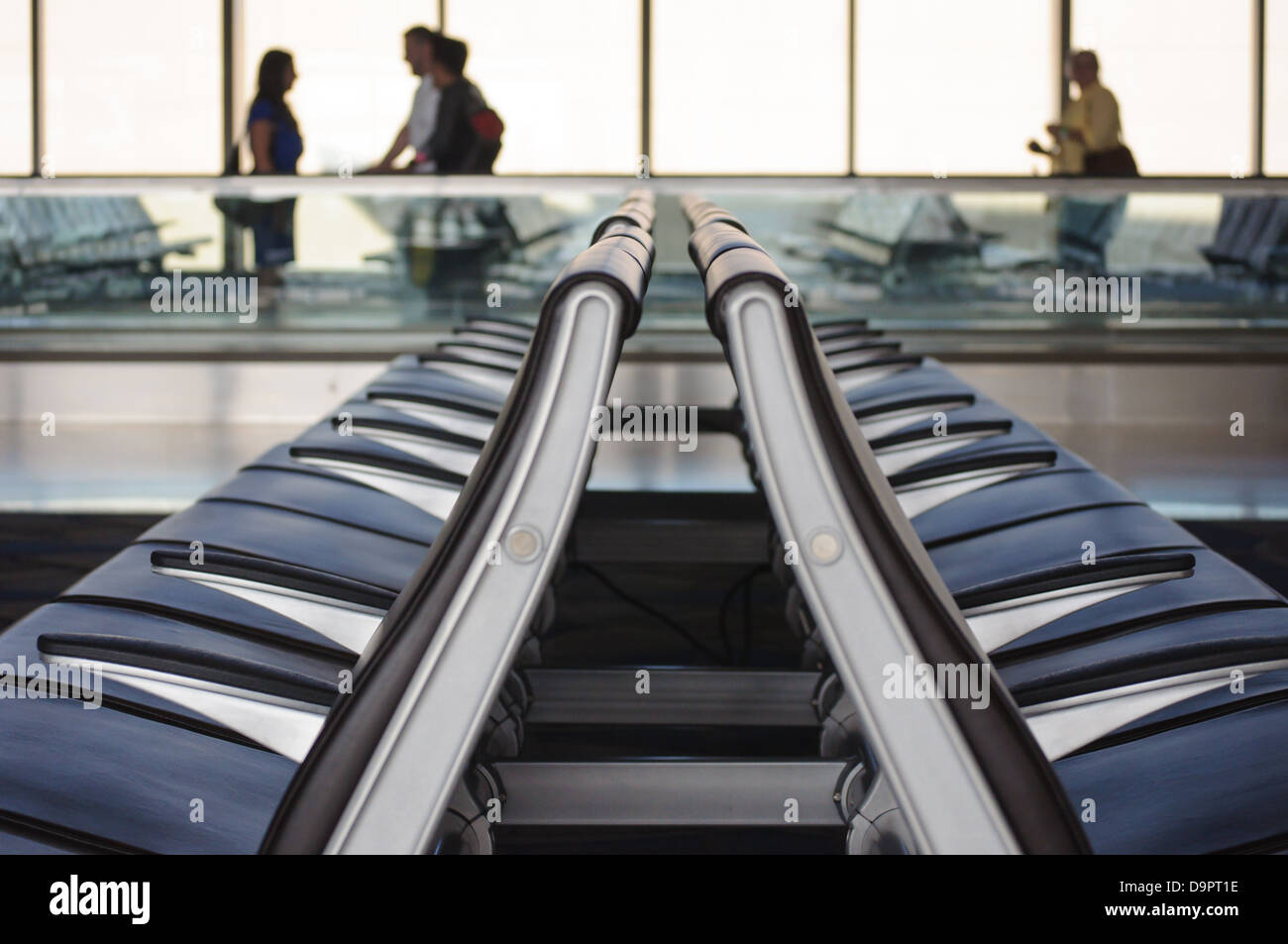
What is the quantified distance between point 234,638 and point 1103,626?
86cm

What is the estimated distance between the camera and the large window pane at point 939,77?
29.5ft

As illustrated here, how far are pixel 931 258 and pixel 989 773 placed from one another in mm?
4942

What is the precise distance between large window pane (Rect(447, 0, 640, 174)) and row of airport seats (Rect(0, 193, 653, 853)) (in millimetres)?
7118

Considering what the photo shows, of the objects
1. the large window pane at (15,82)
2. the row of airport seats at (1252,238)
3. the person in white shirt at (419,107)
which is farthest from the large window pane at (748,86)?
the large window pane at (15,82)

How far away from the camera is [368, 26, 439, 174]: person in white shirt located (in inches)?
239

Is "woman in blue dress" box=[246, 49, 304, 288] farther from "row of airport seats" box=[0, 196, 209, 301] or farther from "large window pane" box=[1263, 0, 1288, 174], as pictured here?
"large window pane" box=[1263, 0, 1288, 174]

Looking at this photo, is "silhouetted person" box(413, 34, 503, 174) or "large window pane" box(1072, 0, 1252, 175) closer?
"silhouetted person" box(413, 34, 503, 174)

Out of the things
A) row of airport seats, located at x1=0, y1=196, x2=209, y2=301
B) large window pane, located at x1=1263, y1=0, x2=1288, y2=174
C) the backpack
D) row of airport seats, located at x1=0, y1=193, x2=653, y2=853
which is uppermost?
large window pane, located at x1=1263, y1=0, x2=1288, y2=174

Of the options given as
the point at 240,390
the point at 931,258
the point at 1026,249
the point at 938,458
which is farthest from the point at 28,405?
the point at 938,458


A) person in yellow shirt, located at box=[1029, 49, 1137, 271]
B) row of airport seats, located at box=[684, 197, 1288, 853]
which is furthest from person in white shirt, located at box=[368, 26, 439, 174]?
row of airport seats, located at box=[684, 197, 1288, 853]

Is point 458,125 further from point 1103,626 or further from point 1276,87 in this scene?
point 1276,87

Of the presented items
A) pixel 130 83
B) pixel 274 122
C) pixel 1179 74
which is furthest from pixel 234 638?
pixel 1179 74

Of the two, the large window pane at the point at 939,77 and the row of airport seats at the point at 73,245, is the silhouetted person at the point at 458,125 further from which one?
the large window pane at the point at 939,77

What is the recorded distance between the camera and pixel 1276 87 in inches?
351
